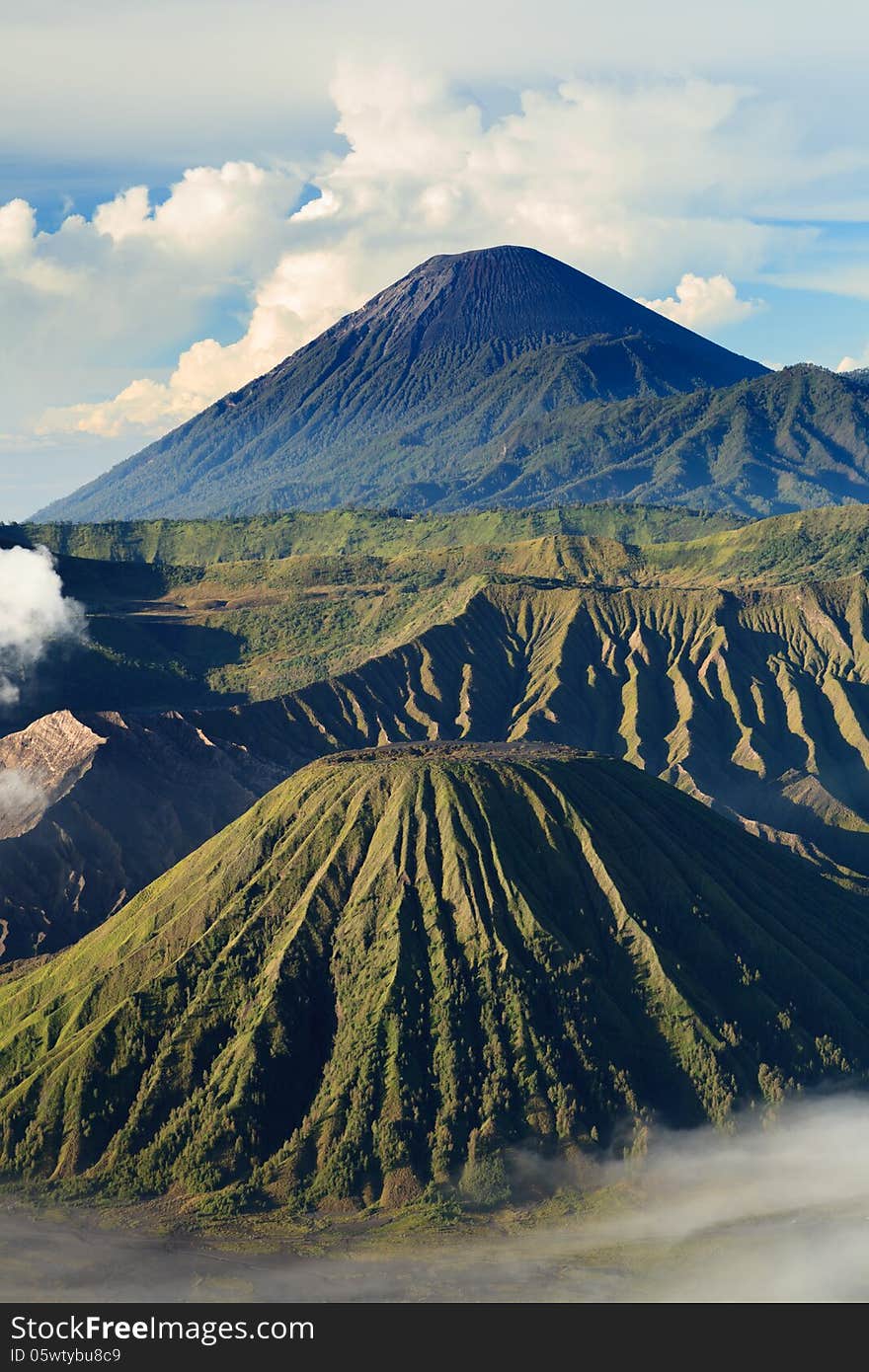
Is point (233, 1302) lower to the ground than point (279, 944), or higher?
lower

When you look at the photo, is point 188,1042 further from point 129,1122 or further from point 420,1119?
point 420,1119

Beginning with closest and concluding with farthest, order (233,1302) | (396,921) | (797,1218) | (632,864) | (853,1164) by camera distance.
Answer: (233,1302) → (797,1218) → (853,1164) → (396,921) → (632,864)

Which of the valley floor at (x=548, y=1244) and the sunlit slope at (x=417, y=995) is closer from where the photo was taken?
the valley floor at (x=548, y=1244)

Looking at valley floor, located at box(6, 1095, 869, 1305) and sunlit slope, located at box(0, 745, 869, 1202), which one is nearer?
valley floor, located at box(6, 1095, 869, 1305)

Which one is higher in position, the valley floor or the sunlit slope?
the sunlit slope

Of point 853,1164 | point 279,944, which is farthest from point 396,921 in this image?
point 853,1164

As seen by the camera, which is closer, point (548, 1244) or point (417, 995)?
point (548, 1244)

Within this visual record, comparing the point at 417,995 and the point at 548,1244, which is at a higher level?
the point at 417,995

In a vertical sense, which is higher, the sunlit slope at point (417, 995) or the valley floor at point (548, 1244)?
the sunlit slope at point (417, 995)
